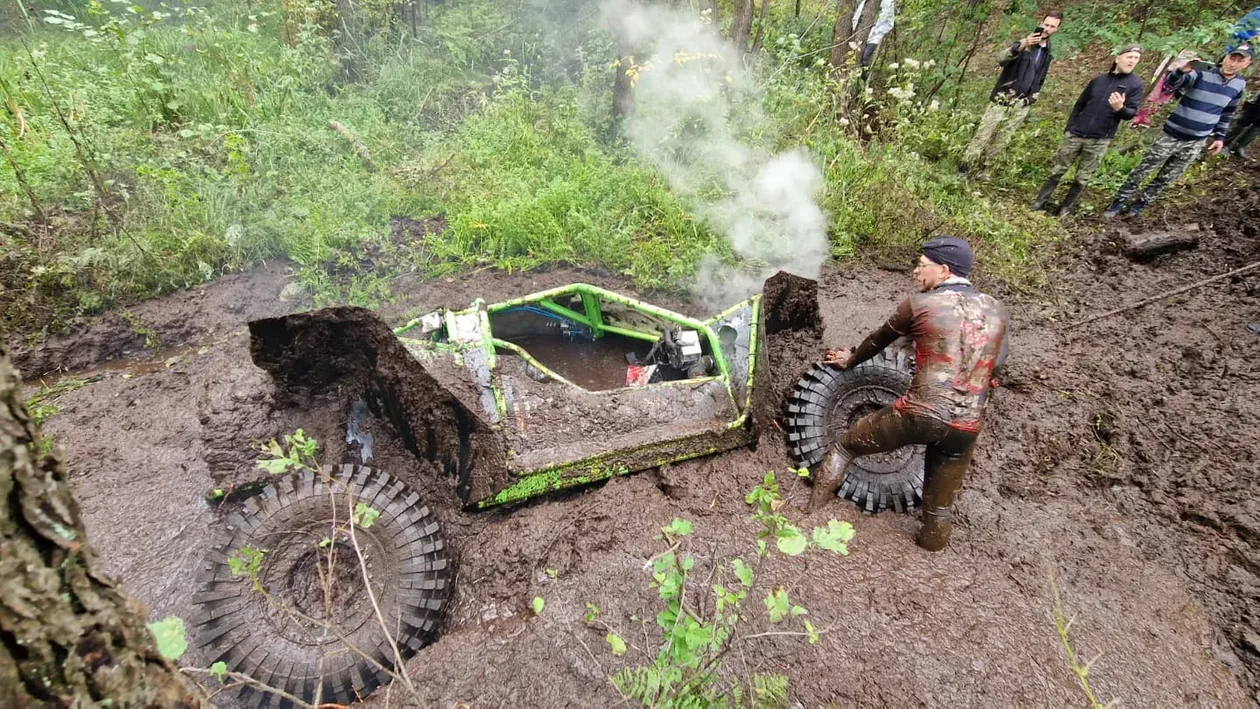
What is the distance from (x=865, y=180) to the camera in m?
6.37

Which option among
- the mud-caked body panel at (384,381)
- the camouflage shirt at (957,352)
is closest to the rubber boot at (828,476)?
the camouflage shirt at (957,352)

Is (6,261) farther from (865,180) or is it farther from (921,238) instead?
(921,238)

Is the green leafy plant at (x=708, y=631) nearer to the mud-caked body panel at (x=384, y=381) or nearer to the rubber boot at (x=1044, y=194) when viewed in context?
the mud-caked body panel at (x=384, y=381)

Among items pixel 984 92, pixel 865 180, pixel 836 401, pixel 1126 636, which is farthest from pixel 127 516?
pixel 984 92

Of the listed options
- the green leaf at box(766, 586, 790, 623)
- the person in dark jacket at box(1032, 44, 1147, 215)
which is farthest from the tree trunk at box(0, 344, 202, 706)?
the person in dark jacket at box(1032, 44, 1147, 215)

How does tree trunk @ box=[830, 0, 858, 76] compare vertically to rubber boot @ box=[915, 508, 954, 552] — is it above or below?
above

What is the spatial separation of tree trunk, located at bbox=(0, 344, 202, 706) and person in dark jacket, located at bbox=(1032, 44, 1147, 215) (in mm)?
8375

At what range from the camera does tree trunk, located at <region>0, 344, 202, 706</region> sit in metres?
0.87

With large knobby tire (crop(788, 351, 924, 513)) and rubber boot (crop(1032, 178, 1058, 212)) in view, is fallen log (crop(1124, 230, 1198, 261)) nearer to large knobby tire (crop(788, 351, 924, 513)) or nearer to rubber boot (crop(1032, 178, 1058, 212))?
rubber boot (crop(1032, 178, 1058, 212))

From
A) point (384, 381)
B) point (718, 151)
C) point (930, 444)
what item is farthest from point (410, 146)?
point (930, 444)

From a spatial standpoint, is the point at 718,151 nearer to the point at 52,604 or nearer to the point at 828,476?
the point at 828,476

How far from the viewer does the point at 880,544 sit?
3.47 m

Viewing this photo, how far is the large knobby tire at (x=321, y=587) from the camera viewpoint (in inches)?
99.1

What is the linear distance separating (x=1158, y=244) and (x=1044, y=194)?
1.27 meters
